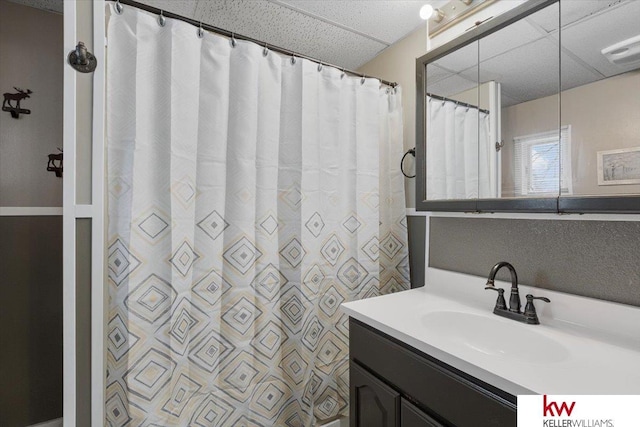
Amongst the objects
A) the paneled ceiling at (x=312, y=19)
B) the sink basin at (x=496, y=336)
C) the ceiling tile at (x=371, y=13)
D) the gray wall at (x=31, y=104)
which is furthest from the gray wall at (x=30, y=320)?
the sink basin at (x=496, y=336)

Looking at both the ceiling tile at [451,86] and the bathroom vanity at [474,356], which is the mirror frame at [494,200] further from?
the bathroom vanity at [474,356]

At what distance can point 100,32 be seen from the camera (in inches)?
36.4

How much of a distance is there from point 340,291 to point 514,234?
0.88m

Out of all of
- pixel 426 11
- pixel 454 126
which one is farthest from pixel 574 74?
pixel 426 11

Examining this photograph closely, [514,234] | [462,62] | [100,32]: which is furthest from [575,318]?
[100,32]

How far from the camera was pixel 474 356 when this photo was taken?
2.58 ft

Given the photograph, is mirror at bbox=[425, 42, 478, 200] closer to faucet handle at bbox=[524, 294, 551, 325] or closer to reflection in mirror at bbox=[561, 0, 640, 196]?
reflection in mirror at bbox=[561, 0, 640, 196]

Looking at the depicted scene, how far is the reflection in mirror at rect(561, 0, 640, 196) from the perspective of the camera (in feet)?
2.81

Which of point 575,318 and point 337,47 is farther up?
point 337,47

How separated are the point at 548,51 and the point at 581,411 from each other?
1.12 meters

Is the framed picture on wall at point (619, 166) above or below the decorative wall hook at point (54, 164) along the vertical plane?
below

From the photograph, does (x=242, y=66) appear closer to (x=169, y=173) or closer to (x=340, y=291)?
(x=169, y=173)

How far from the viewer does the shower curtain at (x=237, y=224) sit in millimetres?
1116

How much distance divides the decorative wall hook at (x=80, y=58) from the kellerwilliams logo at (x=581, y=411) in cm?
147
